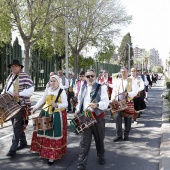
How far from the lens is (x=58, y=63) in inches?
1292

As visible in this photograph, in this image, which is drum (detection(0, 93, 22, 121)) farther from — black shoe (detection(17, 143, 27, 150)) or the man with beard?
the man with beard

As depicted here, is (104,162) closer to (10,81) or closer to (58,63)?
(10,81)

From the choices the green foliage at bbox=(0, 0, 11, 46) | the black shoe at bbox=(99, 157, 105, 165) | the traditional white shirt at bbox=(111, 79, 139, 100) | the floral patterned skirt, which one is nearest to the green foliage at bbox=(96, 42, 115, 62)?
the green foliage at bbox=(0, 0, 11, 46)

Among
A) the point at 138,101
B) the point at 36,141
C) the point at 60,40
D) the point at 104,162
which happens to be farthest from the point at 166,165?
the point at 60,40

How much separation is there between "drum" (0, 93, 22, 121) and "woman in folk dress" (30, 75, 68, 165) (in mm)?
528

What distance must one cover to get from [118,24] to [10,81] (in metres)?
25.6

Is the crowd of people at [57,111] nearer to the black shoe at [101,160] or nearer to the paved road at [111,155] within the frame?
the black shoe at [101,160]

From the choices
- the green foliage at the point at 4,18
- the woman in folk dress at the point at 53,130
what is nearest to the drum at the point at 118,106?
the woman in folk dress at the point at 53,130

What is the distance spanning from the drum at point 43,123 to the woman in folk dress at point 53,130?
4.4 inches

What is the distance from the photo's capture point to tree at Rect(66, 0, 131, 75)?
28.6m

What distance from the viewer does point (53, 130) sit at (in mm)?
5633

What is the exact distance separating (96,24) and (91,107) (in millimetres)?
25200

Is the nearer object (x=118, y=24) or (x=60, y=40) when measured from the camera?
(x=60, y=40)

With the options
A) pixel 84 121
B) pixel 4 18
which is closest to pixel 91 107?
pixel 84 121
